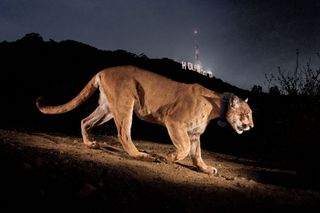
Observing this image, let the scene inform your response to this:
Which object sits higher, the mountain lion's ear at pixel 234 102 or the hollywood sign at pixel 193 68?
the hollywood sign at pixel 193 68

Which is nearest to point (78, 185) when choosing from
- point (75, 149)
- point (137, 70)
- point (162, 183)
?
point (162, 183)

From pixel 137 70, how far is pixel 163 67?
21.5 meters

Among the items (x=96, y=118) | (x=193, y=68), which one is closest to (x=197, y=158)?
(x=96, y=118)

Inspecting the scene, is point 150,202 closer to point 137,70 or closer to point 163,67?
point 137,70

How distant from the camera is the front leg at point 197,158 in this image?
862 cm

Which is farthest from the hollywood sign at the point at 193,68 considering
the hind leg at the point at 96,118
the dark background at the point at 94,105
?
the hind leg at the point at 96,118

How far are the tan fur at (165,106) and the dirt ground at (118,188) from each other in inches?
20.2

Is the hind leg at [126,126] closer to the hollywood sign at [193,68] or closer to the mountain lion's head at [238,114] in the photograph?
the mountain lion's head at [238,114]

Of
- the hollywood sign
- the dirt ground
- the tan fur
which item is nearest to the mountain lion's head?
the tan fur

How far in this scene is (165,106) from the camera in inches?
350

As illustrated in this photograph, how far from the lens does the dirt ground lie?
4.60m

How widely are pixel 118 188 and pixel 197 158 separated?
354cm

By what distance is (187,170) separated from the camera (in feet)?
27.7

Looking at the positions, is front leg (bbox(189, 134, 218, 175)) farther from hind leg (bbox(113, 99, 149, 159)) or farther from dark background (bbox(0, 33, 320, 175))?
dark background (bbox(0, 33, 320, 175))
